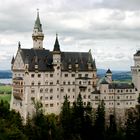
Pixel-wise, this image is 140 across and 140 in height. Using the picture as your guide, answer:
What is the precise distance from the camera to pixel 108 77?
4444 inches

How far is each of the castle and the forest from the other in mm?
2982

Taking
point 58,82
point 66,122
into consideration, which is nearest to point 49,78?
point 58,82

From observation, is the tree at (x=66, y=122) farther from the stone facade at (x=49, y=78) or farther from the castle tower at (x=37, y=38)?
the castle tower at (x=37, y=38)

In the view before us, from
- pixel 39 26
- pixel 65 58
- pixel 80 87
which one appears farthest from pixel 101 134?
pixel 39 26

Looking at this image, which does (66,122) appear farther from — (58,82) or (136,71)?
(136,71)

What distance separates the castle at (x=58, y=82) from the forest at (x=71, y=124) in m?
2.98

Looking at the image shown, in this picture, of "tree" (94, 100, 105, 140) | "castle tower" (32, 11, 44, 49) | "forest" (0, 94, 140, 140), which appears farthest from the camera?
"castle tower" (32, 11, 44, 49)

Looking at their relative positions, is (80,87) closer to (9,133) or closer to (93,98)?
(93,98)

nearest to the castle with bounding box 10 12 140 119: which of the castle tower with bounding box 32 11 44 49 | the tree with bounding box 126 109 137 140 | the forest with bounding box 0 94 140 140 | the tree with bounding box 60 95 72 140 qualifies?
the castle tower with bounding box 32 11 44 49

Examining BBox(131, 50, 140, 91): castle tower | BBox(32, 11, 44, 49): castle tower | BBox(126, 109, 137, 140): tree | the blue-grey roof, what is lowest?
BBox(126, 109, 137, 140): tree

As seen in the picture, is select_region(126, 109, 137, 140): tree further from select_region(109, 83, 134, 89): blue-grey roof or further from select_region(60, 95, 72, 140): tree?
select_region(60, 95, 72, 140): tree

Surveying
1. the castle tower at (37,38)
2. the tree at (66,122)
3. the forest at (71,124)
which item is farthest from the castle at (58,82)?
the tree at (66,122)

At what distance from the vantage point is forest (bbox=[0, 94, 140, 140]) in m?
95.8

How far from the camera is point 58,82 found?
349ft
